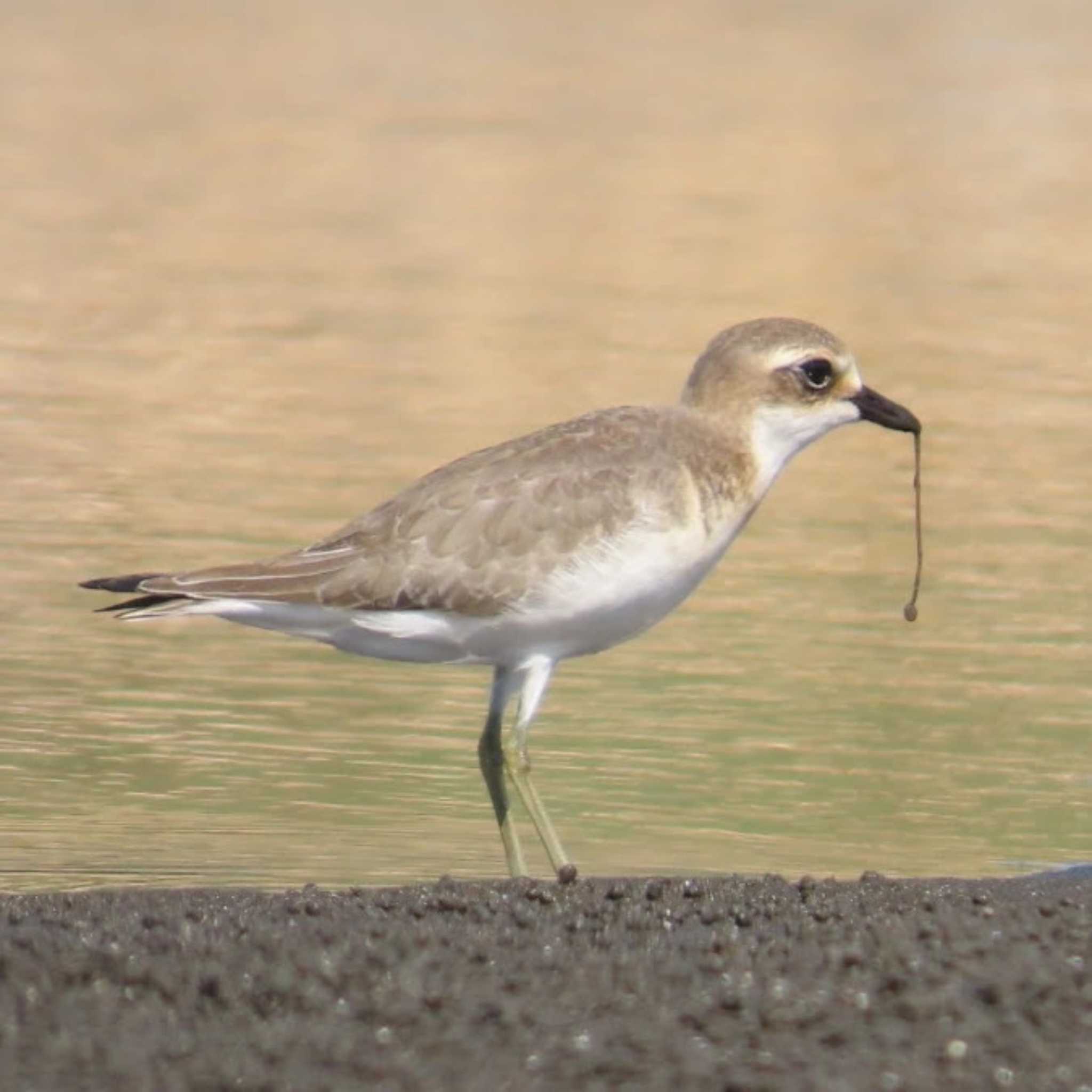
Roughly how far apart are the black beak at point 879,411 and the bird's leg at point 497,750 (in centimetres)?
152

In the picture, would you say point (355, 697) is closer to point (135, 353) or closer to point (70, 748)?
point (70, 748)

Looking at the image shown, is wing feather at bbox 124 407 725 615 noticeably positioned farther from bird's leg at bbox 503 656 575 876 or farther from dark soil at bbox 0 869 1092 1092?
dark soil at bbox 0 869 1092 1092

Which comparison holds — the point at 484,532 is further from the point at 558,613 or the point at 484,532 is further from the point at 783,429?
the point at 783,429

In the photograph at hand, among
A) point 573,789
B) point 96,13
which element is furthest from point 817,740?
point 96,13

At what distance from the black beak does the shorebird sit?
324mm

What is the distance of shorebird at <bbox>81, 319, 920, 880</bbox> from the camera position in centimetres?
952

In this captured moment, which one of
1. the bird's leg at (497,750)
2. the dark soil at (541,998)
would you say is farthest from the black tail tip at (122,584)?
the dark soil at (541,998)

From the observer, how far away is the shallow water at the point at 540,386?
1069cm

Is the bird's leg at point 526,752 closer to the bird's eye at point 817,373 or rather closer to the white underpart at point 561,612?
the white underpart at point 561,612

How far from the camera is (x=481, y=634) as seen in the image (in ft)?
31.5

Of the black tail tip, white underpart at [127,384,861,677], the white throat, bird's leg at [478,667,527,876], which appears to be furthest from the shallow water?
the white throat

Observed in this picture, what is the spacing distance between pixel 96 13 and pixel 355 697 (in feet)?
83.2

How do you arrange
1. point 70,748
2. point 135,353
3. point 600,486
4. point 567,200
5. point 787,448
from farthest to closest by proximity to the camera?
point 567,200, point 135,353, point 70,748, point 787,448, point 600,486

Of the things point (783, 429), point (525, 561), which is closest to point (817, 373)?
point (783, 429)
